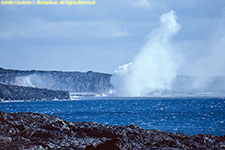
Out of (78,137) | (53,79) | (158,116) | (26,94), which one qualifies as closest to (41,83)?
(53,79)

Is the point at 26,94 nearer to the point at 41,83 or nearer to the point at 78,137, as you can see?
the point at 41,83

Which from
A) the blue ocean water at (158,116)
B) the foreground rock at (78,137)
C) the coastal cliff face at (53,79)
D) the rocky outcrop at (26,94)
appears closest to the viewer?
the foreground rock at (78,137)

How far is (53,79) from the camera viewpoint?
18838 centimetres

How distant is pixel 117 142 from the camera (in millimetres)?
10688

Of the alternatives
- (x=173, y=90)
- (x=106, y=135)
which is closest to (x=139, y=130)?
(x=106, y=135)

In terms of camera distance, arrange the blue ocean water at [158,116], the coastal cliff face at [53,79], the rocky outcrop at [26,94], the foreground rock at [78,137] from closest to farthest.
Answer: the foreground rock at [78,137] → the blue ocean water at [158,116] → the rocky outcrop at [26,94] → the coastal cliff face at [53,79]

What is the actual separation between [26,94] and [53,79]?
51798 millimetres

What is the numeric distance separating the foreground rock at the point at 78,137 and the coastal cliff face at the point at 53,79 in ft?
469

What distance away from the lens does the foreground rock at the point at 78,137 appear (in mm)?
11532

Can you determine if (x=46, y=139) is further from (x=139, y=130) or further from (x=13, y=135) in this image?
(x=139, y=130)

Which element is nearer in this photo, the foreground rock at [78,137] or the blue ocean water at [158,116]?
the foreground rock at [78,137]

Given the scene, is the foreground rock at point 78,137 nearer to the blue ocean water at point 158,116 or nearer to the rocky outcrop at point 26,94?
the blue ocean water at point 158,116

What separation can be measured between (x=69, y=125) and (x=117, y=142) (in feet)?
10.5

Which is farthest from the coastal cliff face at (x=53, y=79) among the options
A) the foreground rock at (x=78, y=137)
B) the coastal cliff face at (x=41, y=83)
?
the foreground rock at (x=78, y=137)
